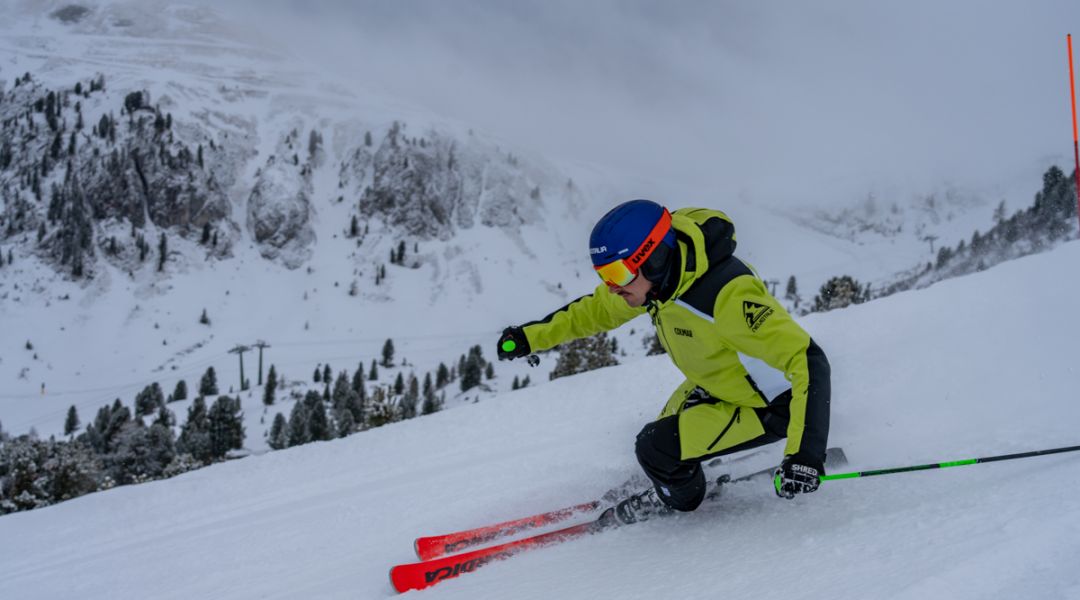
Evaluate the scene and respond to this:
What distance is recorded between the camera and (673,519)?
4199 millimetres

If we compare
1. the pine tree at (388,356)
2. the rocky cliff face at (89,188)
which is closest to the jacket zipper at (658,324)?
the pine tree at (388,356)

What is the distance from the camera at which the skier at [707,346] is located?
3.32 m

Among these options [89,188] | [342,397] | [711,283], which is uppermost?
[89,188]

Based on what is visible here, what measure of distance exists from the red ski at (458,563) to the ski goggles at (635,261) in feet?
5.97

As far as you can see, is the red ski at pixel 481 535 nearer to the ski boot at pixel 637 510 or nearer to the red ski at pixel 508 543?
the red ski at pixel 508 543

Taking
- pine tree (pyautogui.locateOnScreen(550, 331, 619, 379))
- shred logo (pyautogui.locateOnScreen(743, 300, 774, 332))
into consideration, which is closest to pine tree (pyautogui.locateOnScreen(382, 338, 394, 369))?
pine tree (pyautogui.locateOnScreen(550, 331, 619, 379))

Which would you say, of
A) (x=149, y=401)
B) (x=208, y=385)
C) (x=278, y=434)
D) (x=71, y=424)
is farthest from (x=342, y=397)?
(x=71, y=424)

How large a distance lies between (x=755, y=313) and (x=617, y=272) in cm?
80

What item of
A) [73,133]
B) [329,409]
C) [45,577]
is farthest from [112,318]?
[45,577]

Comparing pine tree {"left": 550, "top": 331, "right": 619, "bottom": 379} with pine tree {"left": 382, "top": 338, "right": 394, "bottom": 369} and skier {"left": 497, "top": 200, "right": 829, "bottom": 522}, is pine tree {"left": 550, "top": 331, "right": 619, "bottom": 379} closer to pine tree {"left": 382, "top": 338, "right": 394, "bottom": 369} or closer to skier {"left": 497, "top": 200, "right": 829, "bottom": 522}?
skier {"left": 497, "top": 200, "right": 829, "bottom": 522}

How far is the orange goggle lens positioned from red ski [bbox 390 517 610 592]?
180cm

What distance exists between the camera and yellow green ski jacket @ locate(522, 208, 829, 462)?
3.31 meters

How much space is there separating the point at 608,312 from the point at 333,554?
116 inches

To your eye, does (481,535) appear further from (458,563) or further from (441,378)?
(441,378)
